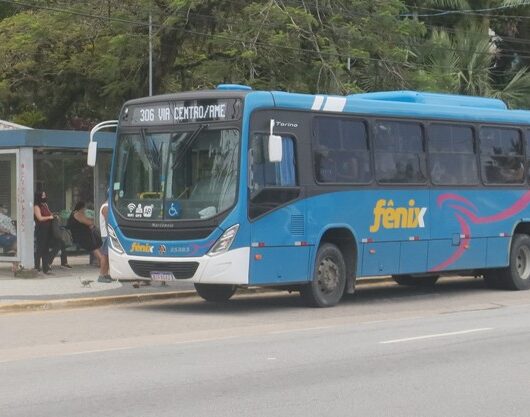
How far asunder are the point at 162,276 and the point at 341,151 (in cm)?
372

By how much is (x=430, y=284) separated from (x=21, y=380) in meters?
13.3

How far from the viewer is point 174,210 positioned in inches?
595

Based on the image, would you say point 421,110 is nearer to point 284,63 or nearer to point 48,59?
point 284,63

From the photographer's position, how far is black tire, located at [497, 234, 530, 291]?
1969cm

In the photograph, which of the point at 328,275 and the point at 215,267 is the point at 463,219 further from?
the point at 215,267

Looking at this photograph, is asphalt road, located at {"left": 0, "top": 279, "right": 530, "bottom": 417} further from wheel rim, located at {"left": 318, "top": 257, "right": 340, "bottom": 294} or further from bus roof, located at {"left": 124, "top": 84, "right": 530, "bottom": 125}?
bus roof, located at {"left": 124, "top": 84, "right": 530, "bottom": 125}

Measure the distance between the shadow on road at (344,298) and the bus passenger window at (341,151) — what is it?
2.35 meters

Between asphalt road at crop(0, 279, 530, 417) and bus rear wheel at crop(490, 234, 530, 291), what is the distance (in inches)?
113

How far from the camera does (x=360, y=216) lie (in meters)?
16.5

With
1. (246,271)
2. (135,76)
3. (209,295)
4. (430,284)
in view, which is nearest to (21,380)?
(246,271)

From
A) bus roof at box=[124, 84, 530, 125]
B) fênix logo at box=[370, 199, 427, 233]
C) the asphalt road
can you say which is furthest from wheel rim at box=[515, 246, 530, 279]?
fênix logo at box=[370, 199, 427, 233]

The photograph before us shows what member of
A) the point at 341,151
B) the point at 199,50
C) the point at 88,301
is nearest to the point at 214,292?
the point at 88,301

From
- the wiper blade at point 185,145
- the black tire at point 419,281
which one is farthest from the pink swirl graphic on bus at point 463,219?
the wiper blade at point 185,145

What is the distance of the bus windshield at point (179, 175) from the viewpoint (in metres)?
14.8
